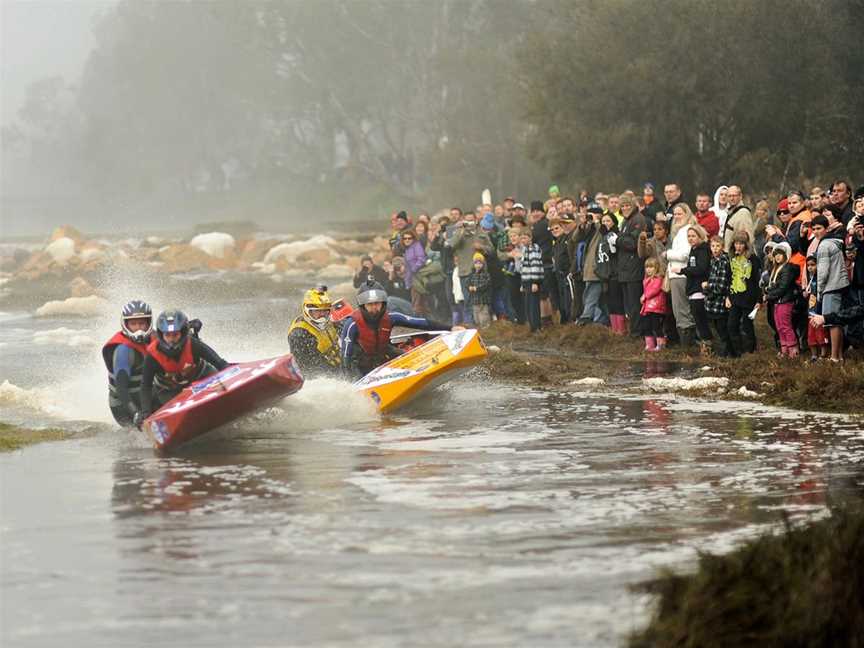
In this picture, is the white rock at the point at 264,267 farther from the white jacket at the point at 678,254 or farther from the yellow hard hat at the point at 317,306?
the yellow hard hat at the point at 317,306

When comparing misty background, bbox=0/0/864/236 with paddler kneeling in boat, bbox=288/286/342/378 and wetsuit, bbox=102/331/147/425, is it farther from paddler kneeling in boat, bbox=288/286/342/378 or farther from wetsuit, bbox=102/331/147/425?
wetsuit, bbox=102/331/147/425

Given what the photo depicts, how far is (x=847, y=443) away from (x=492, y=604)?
5.66 meters

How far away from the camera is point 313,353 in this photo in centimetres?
1822

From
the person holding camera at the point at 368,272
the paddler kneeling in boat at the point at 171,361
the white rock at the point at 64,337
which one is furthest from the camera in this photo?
the white rock at the point at 64,337

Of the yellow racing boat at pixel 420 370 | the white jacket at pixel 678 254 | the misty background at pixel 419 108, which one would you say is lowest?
the yellow racing boat at pixel 420 370

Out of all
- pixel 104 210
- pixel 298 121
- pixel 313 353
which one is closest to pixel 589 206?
pixel 313 353

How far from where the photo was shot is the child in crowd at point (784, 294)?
1727cm

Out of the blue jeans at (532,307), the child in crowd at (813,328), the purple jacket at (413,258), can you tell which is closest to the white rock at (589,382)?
the child in crowd at (813,328)

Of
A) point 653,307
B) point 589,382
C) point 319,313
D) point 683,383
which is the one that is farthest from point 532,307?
point 683,383

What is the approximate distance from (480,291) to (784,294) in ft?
25.2

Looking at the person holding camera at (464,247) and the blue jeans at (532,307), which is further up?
the person holding camera at (464,247)

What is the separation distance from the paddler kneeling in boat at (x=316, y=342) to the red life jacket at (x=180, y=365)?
2.47 meters

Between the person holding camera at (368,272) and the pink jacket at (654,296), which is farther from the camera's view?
the person holding camera at (368,272)

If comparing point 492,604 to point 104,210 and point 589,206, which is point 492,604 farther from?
point 104,210
